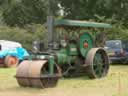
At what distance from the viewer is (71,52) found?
17516mm

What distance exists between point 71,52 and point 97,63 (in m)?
1.21

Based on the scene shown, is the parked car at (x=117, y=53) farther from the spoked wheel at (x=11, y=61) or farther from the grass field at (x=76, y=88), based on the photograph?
the grass field at (x=76, y=88)

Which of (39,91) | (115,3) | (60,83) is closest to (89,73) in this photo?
(60,83)

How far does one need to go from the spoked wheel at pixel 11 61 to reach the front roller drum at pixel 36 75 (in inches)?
432

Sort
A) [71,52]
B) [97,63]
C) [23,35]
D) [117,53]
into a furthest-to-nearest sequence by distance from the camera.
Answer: [23,35] → [117,53] → [97,63] → [71,52]

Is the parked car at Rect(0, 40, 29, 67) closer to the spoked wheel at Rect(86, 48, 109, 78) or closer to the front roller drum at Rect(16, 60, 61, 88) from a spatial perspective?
the spoked wheel at Rect(86, 48, 109, 78)

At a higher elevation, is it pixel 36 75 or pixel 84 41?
pixel 84 41

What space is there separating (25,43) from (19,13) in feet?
30.2

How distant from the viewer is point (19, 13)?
4491 centimetres

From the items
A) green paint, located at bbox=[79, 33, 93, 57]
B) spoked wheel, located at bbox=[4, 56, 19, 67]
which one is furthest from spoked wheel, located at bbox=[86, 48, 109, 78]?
spoked wheel, located at bbox=[4, 56, 19, 67]

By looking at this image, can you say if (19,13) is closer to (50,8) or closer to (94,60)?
(50,8)

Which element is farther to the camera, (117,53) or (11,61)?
(117,53)

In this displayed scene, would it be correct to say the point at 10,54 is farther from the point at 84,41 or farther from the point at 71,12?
the point at 71,12

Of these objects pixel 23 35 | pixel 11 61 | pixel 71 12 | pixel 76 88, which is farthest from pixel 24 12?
pixel 76 88
